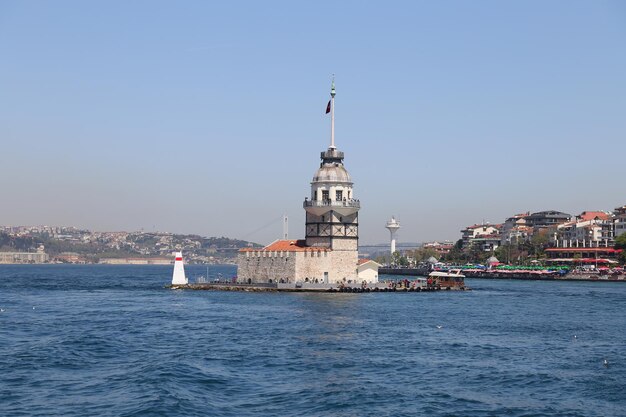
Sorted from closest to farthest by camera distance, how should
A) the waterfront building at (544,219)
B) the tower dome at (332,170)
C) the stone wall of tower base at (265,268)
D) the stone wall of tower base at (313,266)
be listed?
1. the stone wall of tower base at (313,266)
2. the stone wall of tower base at (265,268)
3. the tower dome at (332,170)
4. the waterfront building at (544,219)

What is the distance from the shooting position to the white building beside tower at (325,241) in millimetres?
80750

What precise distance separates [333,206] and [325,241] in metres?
3.22

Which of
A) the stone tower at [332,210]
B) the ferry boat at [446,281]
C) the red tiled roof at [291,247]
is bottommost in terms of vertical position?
the ferry boat at [446,281]

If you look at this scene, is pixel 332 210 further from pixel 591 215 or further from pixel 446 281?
pixel 591 215

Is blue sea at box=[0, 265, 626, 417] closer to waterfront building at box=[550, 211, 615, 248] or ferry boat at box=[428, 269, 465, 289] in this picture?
ferry boat at box=[428, 269, 465, 289]

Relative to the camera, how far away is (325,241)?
3233 inches

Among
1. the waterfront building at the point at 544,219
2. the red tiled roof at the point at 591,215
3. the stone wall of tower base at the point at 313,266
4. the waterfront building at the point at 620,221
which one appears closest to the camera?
the stone wall of tower base at the point at 313,266

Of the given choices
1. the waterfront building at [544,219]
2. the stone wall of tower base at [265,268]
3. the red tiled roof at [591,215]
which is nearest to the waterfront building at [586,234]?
the red tiled roof at [591,215]

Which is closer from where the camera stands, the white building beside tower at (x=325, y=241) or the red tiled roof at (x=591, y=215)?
the white building beside tower at (x=325, y=241)

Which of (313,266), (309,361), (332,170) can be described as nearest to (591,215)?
(332,170)

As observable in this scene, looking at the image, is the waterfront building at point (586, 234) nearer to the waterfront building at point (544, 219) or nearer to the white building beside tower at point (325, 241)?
the waterfront building at point (544, 219)

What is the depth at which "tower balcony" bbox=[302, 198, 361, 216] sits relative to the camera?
Result: 268 feet

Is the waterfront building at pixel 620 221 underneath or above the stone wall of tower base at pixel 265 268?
Answer: above

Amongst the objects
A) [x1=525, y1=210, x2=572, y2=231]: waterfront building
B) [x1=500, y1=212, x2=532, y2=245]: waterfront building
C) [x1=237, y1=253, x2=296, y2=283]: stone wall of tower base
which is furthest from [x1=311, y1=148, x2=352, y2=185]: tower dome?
[x1=525, y1=210, x2=572, y2=231]: waterfront building
